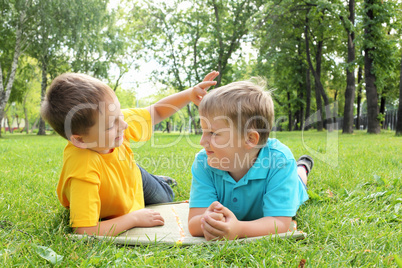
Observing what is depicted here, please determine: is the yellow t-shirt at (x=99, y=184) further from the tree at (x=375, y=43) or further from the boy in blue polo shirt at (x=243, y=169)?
the tree at (x=375, y=43)

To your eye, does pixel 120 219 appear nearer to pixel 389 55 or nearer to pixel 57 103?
pixel 57 103

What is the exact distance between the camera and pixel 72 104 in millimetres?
2002

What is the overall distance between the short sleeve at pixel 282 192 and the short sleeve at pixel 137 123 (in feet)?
4.26

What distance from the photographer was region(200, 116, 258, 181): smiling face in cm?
196

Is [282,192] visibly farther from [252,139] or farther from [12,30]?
[12,30]

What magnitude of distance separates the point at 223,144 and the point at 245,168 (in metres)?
0.26

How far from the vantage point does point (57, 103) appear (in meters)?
2.04

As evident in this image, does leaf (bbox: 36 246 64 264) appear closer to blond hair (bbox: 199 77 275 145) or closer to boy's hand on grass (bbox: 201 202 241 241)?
boy's hand on grass (bbox: 201 202 241 241)

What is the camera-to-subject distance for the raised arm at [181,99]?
8.55 ft

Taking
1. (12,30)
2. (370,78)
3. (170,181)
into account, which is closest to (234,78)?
(370,78)

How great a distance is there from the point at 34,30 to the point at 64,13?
7.07 ft

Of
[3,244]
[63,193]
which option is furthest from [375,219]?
[3,244]

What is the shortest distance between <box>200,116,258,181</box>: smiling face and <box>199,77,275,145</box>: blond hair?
0.13ft

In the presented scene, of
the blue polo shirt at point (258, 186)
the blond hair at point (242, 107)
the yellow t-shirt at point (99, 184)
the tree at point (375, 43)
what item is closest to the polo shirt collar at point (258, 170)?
the blue polo shirt at point (258, 186)
